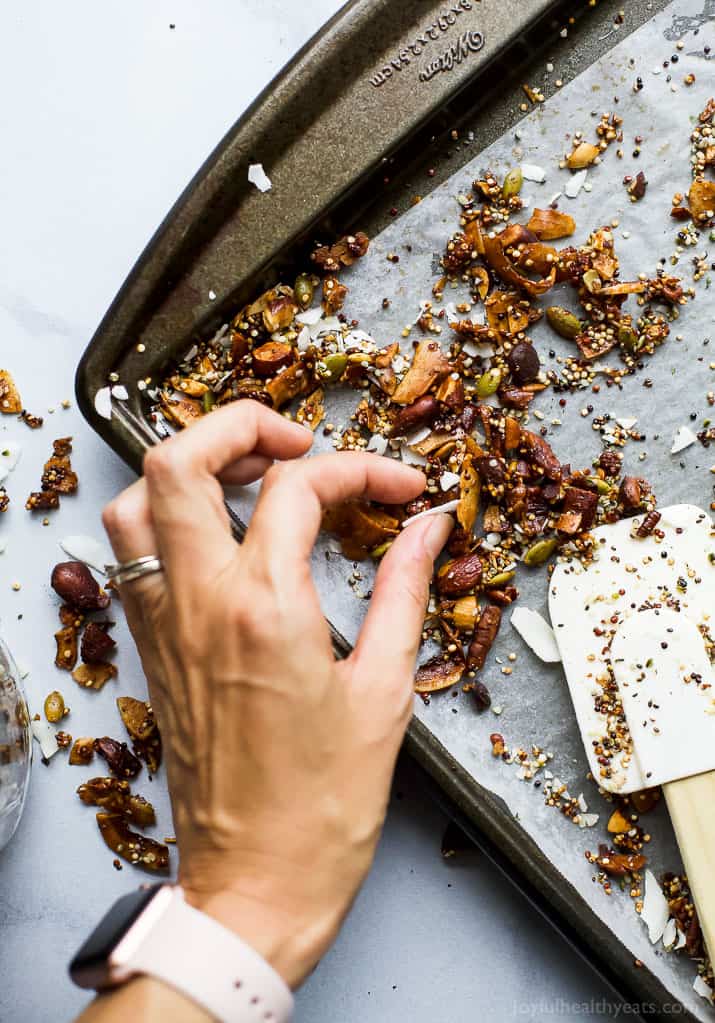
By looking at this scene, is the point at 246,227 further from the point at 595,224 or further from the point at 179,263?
the point at 595,224

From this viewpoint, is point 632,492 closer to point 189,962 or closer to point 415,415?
point 415,415

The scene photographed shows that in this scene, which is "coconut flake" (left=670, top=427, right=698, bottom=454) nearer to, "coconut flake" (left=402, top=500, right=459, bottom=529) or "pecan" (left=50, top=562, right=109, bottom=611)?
"coconut flake" (left=402, top=500, right=459, bottom=529)

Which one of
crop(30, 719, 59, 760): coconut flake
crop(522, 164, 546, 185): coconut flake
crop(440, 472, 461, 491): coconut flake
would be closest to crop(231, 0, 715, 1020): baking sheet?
crop(522, 164, 546, 185): coconut flake

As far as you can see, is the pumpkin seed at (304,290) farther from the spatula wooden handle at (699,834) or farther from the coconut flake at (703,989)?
the coconut flake at (703,989)

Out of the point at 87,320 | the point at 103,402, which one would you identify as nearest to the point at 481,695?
the point at 103,402

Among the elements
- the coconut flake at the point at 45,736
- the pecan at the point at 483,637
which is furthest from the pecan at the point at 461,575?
the coconut flake at the point at 45,736

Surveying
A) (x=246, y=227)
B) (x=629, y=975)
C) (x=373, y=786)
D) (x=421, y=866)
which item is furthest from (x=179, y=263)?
(x=629, y=975)
